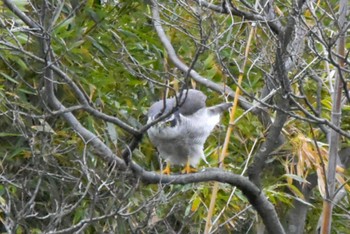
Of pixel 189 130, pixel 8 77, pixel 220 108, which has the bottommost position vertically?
pixel 8 77

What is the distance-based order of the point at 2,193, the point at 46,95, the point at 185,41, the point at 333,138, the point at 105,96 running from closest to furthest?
the point at 46,95 < the point at 333,138 < the point at 2,193 < the point at 105,96 < the point at 185,41

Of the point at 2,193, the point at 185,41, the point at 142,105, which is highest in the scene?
the point at 185,41

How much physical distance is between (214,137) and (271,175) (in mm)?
313

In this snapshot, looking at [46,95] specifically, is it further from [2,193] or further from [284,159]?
[284,159]

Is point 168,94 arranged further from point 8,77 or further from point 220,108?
point 8,77

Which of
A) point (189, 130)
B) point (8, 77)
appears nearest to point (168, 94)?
point (189, 130)

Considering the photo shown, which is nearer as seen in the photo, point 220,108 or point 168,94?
point 220,108

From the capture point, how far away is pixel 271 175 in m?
4.13

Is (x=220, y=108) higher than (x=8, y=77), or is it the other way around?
(x=220, y=108)

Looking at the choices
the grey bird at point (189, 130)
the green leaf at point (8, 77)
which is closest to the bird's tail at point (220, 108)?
the grey bird at point (189, 130)

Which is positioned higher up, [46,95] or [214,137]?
[214,137]

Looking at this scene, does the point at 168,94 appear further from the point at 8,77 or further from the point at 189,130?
the point at 8,77

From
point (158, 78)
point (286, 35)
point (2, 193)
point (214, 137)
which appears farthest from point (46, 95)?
point (214, 137)

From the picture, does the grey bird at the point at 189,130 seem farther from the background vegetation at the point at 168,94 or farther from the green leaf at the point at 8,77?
the green leaf at the point at 8,77
